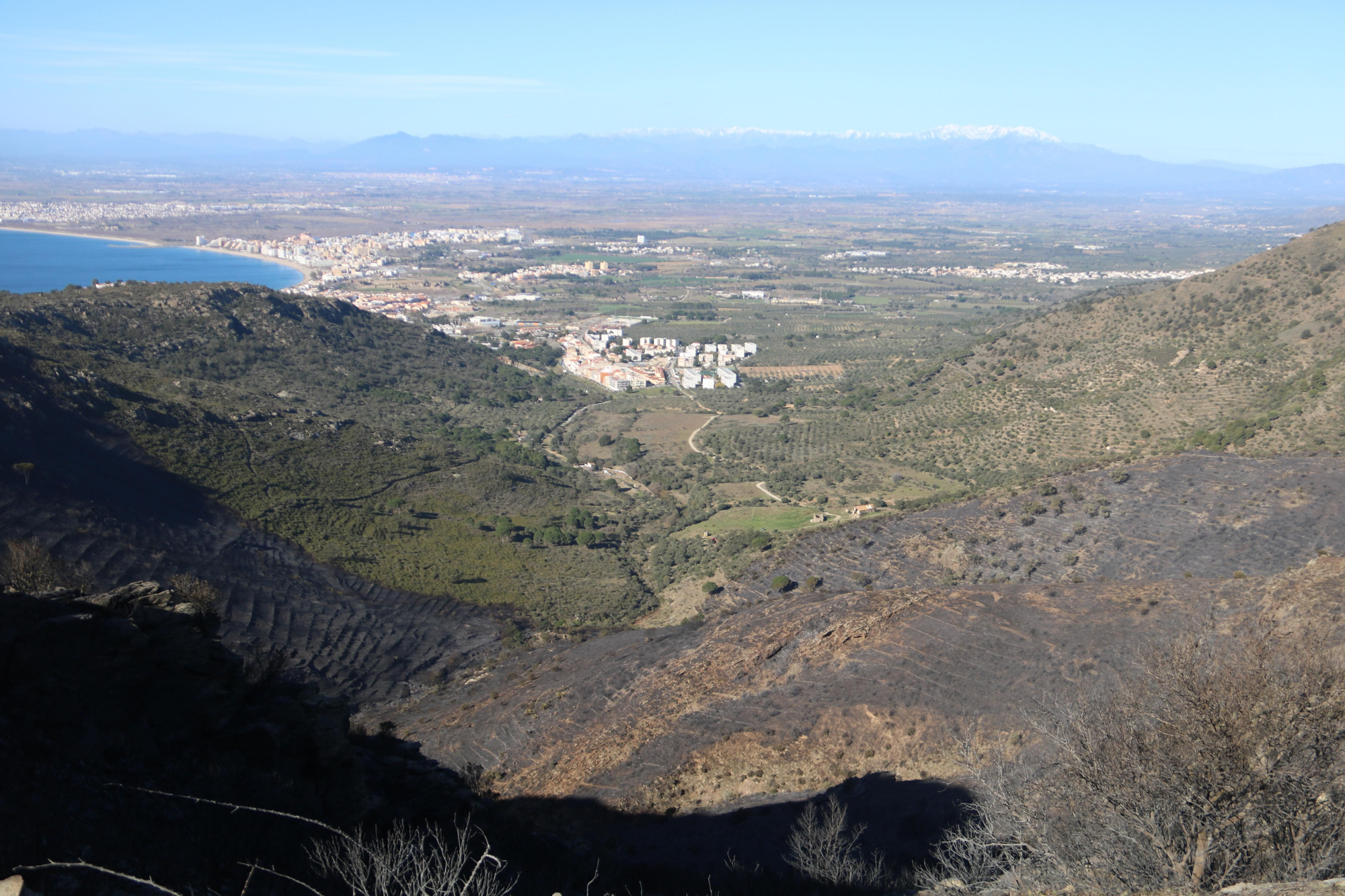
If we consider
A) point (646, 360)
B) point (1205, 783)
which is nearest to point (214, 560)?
point (1205, 783)

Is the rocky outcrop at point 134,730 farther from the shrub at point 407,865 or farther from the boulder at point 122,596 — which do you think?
the shrub at point 407,865

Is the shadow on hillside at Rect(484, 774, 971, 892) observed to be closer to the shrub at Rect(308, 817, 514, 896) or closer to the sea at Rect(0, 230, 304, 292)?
the shrub at Rect(308, 817, 514, 896)

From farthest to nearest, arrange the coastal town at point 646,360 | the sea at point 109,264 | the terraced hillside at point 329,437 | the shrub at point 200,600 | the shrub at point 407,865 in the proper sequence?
the sea at point 109,264, the coastal town at point 646,360, the terraced hillside at point 329,437, the shrub at point 200,600, the shrub at point 407,865

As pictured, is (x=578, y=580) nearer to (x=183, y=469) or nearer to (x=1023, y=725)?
(x=183, y=469)

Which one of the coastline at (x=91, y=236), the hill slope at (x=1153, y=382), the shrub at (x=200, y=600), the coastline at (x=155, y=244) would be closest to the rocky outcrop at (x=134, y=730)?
the shrub at (x=200, y=600)

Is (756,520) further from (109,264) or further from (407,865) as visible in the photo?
(109,264)
